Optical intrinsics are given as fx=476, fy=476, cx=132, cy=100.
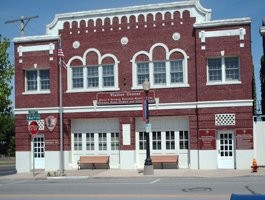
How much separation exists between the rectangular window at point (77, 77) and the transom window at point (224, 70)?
24.8 ft

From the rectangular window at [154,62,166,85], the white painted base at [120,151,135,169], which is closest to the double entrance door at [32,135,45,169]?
the white painted base at [120,151,135,169]

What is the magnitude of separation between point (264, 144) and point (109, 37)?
34.8ft

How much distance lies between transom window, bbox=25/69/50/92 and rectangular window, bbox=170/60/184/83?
298 inches

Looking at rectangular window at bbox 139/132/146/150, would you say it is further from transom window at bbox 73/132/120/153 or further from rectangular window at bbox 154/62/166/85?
rectangular window at bbox 154/62/166/85

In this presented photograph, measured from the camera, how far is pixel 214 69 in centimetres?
2606

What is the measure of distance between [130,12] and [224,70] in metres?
6.34

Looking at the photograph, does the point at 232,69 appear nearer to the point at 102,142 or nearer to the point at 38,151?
the point at 102,142

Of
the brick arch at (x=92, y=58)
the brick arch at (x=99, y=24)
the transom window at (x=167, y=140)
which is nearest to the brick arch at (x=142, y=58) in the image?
the brick arch at (x=92, y=58)

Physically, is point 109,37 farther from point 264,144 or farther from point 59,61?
point 264,144

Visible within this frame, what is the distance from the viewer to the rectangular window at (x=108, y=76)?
27688mm

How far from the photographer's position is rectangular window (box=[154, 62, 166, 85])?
88.2 ft

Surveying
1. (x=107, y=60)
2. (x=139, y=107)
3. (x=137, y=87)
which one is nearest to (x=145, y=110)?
(x=139, y=107)

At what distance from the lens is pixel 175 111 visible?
26.4 meters

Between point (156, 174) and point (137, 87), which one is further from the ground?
point (137, 87)
